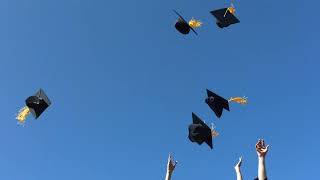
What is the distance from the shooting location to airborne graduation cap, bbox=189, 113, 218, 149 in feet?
28.3

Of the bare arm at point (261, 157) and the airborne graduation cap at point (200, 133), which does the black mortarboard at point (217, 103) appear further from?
the bare arm at point (261, 157)

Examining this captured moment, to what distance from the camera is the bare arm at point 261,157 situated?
4.73m

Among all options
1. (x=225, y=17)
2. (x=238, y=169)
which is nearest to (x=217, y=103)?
(x=225, y=17)

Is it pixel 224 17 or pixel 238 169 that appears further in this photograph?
pixel 224 17

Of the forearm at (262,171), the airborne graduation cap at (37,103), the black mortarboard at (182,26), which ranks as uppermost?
the black mortarboard at (182,26)

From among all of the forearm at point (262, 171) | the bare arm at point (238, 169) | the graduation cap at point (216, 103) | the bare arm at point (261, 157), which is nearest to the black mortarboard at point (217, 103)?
the graduation cap at point (216, 103)

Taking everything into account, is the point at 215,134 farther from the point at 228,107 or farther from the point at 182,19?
the point at 182,19

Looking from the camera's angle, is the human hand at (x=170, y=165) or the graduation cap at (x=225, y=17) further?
the graduation cap at (x=225, y=17)

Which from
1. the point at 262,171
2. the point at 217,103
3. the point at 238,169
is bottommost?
the point at 262,171

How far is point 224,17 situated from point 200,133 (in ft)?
9.20

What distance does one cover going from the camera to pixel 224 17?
32.8 ft

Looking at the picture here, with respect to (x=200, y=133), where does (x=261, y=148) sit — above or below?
below

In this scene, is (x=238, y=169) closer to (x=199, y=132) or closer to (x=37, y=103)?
(x=199, y=132)

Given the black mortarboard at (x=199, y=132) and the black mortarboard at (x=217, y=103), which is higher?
the black mortarboard at (x=217, y=103)
